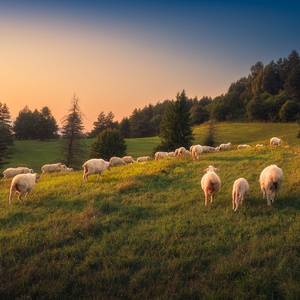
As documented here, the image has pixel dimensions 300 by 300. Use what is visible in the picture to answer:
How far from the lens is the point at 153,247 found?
16.4ft

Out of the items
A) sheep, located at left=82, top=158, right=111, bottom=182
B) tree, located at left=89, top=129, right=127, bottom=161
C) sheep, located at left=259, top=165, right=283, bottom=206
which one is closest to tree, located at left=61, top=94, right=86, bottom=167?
tree, located at left=89, top=129, right=127, bottom=161

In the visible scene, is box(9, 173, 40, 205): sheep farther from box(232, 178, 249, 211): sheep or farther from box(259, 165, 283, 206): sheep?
box(259, 165, 283, 206): sheep

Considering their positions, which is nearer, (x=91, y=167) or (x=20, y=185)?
(x=20, y=185)

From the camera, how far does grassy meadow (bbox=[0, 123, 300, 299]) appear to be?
3.55 metres

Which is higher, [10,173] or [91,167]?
[91,167]

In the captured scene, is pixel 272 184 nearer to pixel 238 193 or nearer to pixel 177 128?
pixel 238 193

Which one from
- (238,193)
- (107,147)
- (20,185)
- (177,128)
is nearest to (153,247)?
(238,193)

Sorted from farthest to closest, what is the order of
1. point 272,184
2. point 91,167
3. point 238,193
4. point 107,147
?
point 107,147, point 91,167, point 272,184, point 238,193

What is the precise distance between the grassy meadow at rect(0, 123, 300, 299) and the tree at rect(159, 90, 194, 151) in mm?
31043

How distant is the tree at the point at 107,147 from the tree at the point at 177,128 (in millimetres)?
10383

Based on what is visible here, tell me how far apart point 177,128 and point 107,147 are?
16.3m

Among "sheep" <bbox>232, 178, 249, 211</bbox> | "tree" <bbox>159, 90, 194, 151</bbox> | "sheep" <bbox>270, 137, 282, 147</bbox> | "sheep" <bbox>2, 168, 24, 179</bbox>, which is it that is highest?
"tree" <bbox>159, 90, 194, 151</bbox>

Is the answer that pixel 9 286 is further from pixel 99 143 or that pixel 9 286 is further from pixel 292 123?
pixel 292 123

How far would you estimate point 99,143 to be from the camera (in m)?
42.8
